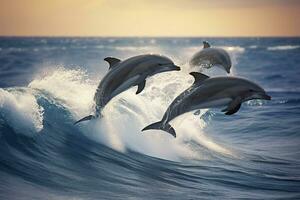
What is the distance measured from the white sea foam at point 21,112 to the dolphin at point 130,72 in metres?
2.47

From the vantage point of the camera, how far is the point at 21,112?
10688 mm

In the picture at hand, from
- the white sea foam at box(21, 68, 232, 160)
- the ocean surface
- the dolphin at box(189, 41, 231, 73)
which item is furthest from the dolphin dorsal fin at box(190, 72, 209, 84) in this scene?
the white sea foam at box(21, 68, 232, 160)

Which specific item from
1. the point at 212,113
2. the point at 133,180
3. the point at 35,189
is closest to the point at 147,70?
the point at 133,180

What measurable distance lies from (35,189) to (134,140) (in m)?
3.87

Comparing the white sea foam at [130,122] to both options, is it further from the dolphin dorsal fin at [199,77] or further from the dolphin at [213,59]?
the dolphin dorsal fin at [199,77]

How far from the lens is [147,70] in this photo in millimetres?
8422

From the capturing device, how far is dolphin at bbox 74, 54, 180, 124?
27.2 feet

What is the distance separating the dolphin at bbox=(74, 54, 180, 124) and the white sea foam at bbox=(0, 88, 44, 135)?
2.47 m

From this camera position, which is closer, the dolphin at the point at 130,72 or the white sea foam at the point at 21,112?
the dolphin at the point at 130,72

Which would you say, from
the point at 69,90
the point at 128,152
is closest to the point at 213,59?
the point at 128,152

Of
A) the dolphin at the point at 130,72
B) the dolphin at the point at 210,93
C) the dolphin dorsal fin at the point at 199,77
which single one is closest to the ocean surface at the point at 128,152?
the dolphin at the point at 130,72

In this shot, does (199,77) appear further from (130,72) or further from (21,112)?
(21,112)

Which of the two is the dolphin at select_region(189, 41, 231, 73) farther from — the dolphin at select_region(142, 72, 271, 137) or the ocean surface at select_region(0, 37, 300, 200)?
the dolphin at select_region(142, 72, 271, 137)

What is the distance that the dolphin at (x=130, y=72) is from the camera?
8.30 meters
